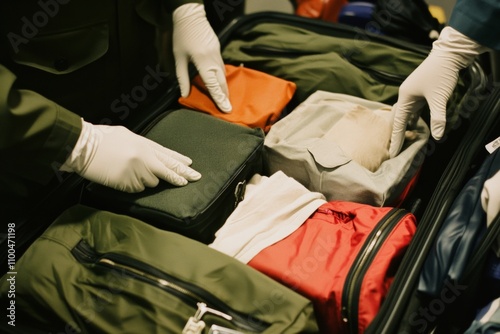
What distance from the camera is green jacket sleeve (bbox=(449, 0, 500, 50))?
1014 millimetres

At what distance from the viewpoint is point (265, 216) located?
100cm

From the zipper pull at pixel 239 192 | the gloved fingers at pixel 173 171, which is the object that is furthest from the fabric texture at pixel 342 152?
the gloved fingers at pixel 173 171

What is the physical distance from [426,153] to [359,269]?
17.1 inches

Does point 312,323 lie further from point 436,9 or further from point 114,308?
point 436,9

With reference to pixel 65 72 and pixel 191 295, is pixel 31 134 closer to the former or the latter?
pixel 65 72

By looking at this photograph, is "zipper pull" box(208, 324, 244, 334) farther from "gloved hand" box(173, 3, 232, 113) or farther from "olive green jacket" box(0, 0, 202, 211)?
"gloved hand" box(173, 3, 232, 113)

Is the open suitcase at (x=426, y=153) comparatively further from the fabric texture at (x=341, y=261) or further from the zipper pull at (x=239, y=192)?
the zipper pull at (x=239, y=192)

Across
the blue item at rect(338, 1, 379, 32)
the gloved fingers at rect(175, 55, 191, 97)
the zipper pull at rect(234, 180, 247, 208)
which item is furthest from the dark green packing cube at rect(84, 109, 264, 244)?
the blue item at rect(338, 1, 379, 32)

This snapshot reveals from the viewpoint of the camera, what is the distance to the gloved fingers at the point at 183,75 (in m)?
1.28

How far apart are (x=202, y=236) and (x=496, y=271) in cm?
→ 51

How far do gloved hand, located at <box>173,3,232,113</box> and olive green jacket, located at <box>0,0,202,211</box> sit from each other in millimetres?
36

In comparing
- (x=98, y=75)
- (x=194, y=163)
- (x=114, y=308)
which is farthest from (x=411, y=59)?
(x=114, y=308)

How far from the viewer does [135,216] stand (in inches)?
39.4

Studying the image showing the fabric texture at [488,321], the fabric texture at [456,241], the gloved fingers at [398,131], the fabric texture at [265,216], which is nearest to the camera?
the fabric texture at [488,321]
